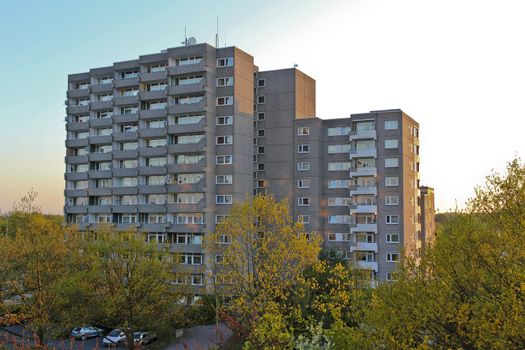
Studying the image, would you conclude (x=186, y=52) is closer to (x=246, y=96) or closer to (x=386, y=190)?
(x=246, y=96)

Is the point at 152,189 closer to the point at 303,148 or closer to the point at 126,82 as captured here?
the point at 126,82

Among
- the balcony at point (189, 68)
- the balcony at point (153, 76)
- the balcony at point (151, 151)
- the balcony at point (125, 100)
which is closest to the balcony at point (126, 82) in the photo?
the balcony at point (153, 76)

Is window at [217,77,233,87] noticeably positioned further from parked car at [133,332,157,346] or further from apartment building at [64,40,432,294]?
parked car at [133,332,157,346]

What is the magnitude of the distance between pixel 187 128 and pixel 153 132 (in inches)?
259

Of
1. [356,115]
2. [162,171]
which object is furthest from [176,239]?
[356,115]

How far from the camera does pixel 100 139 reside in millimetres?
79625

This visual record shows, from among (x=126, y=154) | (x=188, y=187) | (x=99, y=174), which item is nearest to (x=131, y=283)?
(x=188, y=187)

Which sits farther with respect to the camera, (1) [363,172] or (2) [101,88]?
(2) [101,88]

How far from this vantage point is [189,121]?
7162 centimetres

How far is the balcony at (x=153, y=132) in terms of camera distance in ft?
238

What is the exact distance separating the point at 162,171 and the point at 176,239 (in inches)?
417

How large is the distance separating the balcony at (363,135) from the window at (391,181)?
20.3 ft

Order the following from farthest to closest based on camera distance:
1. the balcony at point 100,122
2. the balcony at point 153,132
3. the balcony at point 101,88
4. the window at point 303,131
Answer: the balcony at point 101,88 → the balcony at point 100,122 → the window at point 303,131 → the balcony at point 153,132

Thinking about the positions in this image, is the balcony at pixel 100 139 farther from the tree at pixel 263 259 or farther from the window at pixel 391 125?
the tree at pixel 263 259
